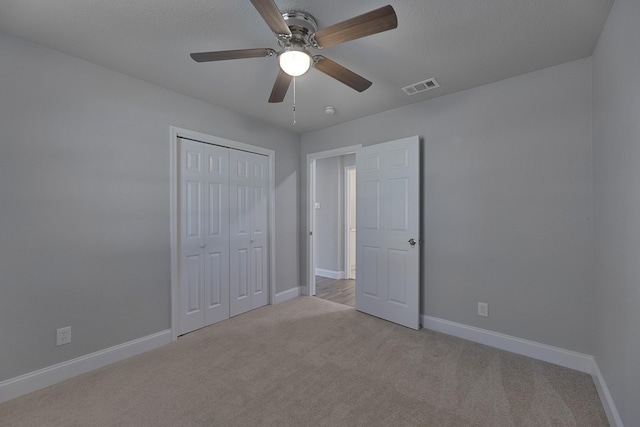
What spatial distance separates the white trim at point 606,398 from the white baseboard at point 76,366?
3349 millimetres

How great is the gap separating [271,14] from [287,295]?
3422 millimetres

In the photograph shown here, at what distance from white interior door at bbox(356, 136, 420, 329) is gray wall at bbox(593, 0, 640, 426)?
1.37 metres

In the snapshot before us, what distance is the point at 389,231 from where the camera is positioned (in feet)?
10.5

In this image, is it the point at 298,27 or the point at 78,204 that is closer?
the point at 298,27

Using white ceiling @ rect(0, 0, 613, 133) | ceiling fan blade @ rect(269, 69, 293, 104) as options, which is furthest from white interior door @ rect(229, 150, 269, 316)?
ceiling fan blade @ rect(269, 69, 293, 104)

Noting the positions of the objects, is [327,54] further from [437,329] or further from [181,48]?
[437,329]

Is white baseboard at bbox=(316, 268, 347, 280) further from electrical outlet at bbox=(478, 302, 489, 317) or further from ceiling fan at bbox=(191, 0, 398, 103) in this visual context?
ceiling fan at bbox=(191, 0, 398, 103)

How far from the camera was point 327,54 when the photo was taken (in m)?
2.10

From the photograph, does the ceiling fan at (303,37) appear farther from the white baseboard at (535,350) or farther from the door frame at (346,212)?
the door frame at (346,212)

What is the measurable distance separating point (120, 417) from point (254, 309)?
1.90m

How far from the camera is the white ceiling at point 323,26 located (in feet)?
5.37

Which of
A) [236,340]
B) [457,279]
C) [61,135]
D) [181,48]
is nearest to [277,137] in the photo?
[181,48]

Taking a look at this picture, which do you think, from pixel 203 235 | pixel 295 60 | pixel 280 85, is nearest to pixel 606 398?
pixel 295 60

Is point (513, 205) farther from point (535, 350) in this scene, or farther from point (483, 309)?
point (535, 350)
